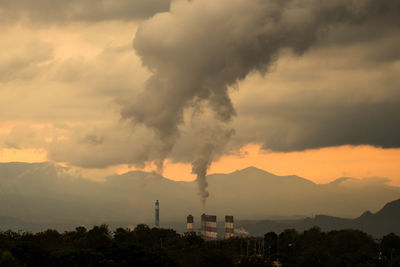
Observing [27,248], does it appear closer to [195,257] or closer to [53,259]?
[53,259]

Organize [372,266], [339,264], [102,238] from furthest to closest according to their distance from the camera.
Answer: [102,238]
[339,264]
[372,266]

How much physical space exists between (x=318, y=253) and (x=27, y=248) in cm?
7517

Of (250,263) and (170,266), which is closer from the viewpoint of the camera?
(170,266)

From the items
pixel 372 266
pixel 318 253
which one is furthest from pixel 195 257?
pixel 372 266

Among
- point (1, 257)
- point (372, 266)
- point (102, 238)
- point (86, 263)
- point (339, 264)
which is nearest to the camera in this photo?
point (1, 257)

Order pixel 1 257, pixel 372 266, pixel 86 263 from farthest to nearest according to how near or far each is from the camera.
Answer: pixel 372 266 → pixel 86 263 → pixel 1 257

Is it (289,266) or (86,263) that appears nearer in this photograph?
(86,263)

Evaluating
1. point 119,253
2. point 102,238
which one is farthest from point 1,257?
point 102,238

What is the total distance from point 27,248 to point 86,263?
16.2m

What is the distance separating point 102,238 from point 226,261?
47.1 m

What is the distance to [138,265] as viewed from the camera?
454ft

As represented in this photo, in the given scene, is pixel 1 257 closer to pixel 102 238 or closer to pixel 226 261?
pixel 226 261

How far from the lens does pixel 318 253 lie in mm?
174000

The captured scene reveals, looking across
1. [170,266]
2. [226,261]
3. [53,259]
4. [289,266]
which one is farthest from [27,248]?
[289,266]
